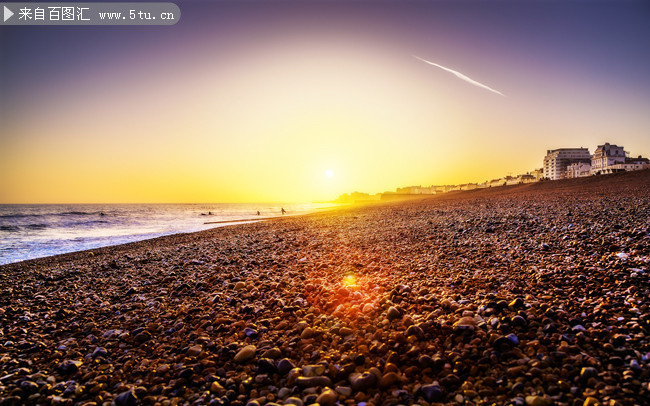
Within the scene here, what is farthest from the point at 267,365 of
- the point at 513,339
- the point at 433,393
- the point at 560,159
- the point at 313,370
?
the point at 560,159

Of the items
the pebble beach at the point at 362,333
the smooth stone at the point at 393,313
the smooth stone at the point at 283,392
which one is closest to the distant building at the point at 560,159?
the pebble beach at the point at 362,333

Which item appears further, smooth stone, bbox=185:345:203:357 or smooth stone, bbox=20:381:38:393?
smooth stone, bbox=185:345:203:357

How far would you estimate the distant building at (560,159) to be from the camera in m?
136

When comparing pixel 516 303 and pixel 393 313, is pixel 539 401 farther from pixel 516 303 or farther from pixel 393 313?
pixel 393 313

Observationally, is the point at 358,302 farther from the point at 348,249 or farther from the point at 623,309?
the point at 348,249

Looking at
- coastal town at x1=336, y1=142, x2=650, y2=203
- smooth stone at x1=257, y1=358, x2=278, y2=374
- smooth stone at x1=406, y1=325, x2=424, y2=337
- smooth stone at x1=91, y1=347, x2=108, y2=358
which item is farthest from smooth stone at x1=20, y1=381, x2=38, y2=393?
coastal town at x1=336, y1=142, x2=650, y2=203

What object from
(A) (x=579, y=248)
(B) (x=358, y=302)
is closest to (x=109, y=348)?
(B) (x=358, y=302)

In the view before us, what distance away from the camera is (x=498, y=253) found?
7762 mm

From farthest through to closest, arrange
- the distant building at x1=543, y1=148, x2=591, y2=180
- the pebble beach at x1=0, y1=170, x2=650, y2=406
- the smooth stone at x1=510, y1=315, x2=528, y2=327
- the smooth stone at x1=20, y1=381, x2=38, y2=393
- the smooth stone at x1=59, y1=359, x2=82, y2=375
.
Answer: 1. the distant building at x1=543, y1=148, x2=591, y2=180
2. the smooth stone at x1=59, y1=359, x2=82, y2=375
3. the smooth stone at x1=510, y1=315, x2=528, y2=327
4. the smooth stone at x1=20, y1=381, x2=38, y2=393
5. the pebble beach at x1=0, y1=170, x2=650, y2=406

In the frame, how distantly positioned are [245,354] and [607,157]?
153133 millimetres

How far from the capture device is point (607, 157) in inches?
4333

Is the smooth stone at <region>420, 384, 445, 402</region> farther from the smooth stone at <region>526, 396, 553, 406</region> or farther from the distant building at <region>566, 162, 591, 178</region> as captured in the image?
the distant building at <region>566, 162, 591, 178</region>

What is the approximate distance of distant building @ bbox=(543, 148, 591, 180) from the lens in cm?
13600

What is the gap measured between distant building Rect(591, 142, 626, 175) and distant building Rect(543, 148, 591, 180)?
15.9m
